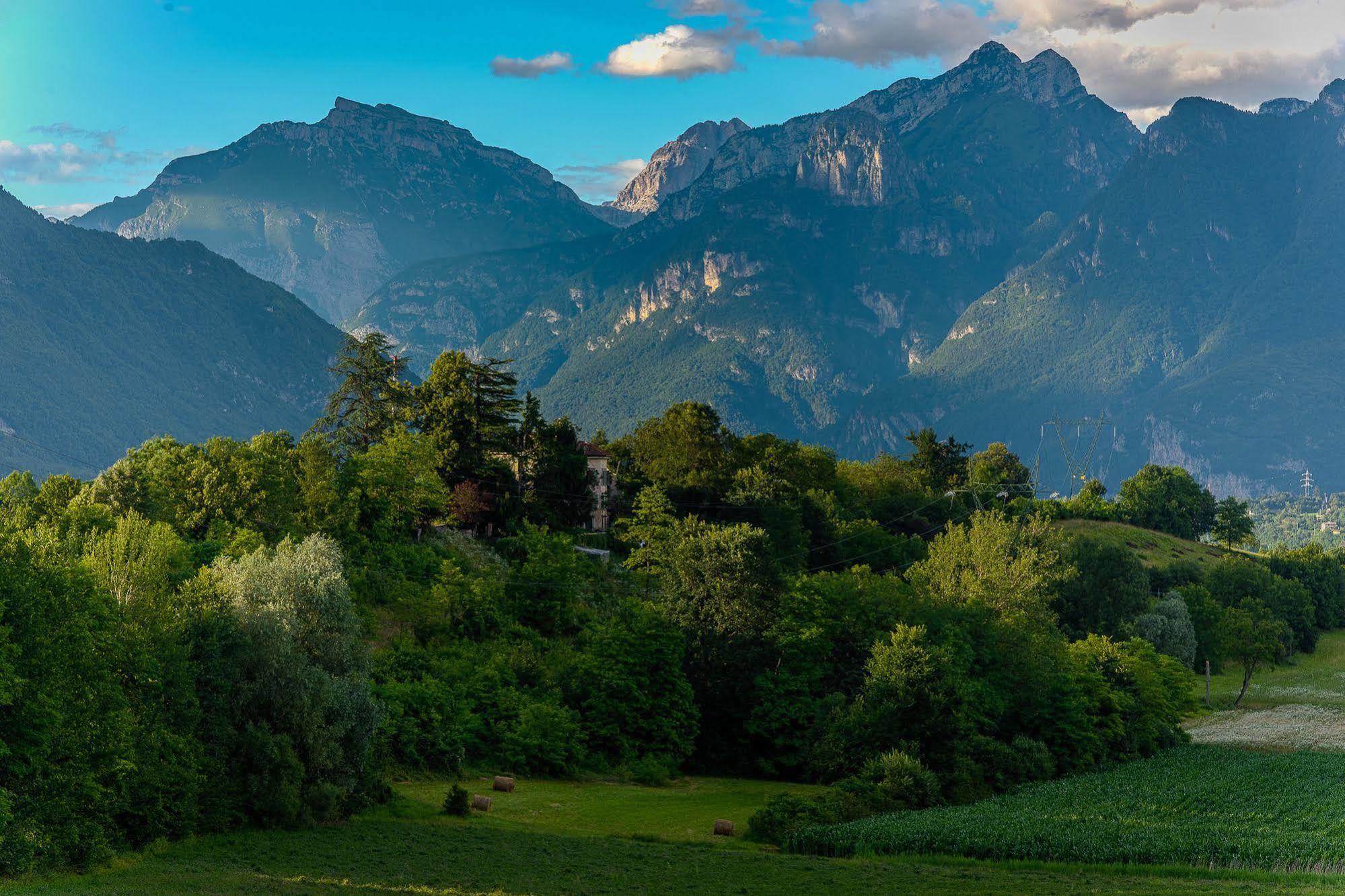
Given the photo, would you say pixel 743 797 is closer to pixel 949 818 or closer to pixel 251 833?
pixel 949 818

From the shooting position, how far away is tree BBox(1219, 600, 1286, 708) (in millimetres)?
109812

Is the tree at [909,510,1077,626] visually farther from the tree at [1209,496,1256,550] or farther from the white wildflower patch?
the tree at [1209,496,1256,550]

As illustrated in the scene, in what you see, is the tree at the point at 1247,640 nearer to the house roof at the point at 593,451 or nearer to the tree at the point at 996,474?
the tree at the point at 996,474

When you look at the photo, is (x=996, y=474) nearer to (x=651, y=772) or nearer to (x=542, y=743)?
(x=651, y=772)

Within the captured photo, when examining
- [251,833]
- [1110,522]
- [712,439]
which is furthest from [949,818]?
[1110,522]

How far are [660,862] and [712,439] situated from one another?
68013 mm

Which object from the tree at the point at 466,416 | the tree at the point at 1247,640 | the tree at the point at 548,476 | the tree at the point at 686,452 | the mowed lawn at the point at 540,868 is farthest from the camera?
the tree at the point at 1247,640

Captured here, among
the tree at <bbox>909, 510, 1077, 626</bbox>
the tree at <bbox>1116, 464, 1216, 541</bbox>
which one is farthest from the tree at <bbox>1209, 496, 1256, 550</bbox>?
the tree at <bbox>909, 510, 1077, 626</bbox>

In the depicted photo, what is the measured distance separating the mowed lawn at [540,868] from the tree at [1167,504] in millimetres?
129737

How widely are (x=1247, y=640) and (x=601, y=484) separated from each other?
5399 cm

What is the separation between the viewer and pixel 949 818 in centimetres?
5684

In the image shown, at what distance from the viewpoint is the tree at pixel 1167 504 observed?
175750 mm

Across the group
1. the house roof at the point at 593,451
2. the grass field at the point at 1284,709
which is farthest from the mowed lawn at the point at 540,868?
the house roof at the point at 593,451

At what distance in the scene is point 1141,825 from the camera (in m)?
54.7
